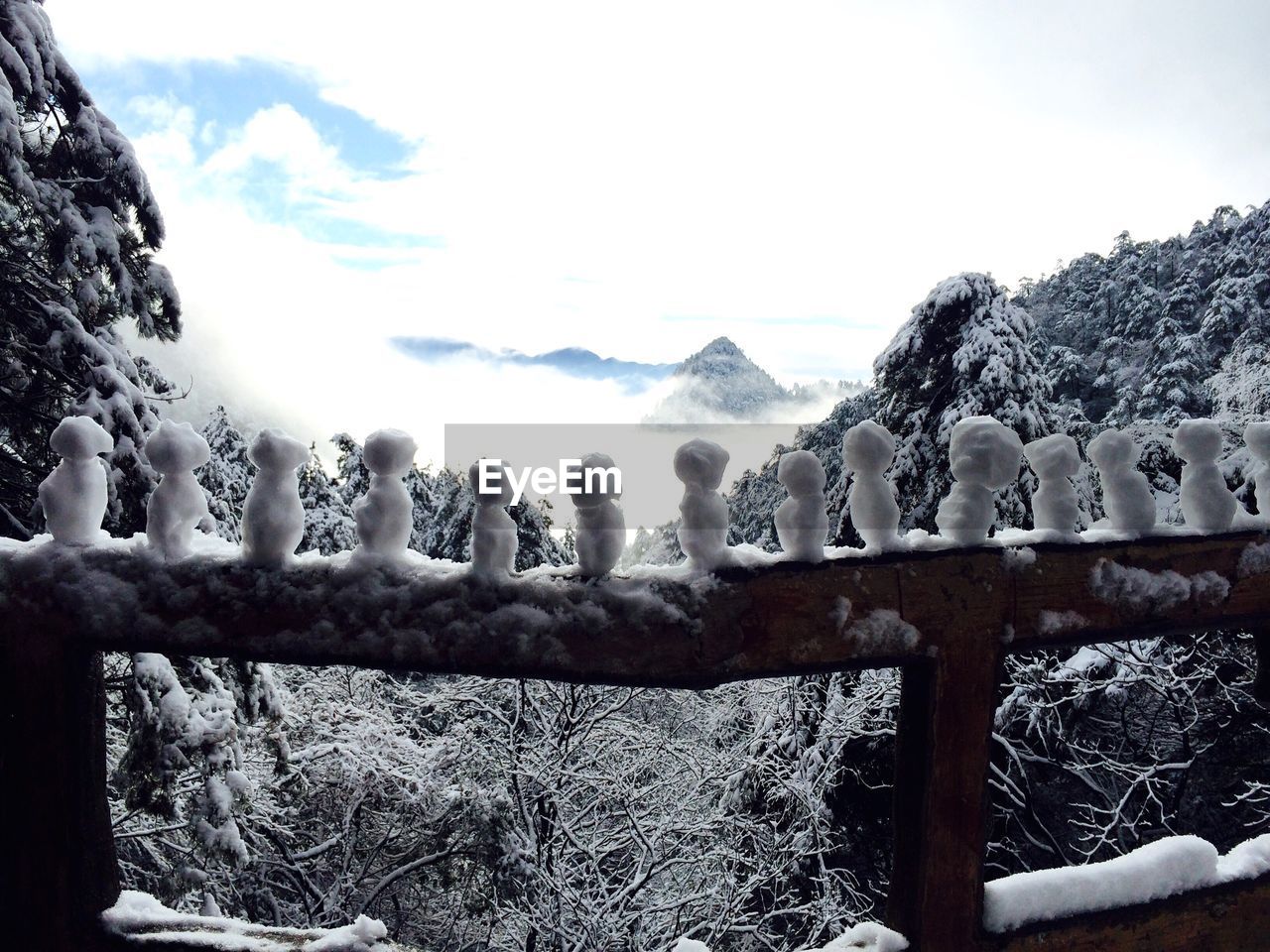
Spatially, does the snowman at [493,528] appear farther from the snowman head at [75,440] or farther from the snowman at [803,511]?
the snowman head at [75,440]

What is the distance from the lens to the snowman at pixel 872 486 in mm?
1283

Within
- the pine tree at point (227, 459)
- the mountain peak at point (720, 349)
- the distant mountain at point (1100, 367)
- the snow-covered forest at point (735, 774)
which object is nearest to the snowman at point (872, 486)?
the distant mountain at point (1100, 367)

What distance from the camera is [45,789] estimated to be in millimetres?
1230

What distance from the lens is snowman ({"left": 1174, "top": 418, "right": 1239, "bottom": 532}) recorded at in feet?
4.86

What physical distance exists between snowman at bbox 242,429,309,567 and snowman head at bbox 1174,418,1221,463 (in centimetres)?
156

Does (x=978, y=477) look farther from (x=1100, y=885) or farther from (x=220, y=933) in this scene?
(x=220, y=933)

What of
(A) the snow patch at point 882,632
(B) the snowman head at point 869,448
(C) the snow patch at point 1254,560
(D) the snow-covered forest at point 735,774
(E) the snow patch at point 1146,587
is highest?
(B) the snowman head at point 869,448

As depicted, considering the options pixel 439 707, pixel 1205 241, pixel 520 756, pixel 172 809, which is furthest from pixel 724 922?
pixel 1205 241

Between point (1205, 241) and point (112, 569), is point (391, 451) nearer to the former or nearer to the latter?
point (112, 569)

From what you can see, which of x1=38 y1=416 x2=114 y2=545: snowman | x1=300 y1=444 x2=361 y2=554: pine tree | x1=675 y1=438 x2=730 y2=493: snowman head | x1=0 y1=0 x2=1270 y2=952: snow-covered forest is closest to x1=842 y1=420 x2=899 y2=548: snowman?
x1=675 y1=438 x2=730 y2=493: snowman head

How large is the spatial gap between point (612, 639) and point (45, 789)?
0.88 meters

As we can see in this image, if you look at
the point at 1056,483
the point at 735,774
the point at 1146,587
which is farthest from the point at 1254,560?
the point at 735,774

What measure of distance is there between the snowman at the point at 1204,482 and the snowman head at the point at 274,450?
153cm

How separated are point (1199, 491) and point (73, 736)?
191 cm
